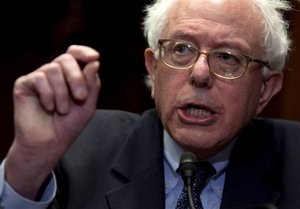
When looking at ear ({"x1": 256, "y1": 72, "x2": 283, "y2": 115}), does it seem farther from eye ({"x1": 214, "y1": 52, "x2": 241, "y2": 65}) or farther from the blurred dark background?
the blurred dark background

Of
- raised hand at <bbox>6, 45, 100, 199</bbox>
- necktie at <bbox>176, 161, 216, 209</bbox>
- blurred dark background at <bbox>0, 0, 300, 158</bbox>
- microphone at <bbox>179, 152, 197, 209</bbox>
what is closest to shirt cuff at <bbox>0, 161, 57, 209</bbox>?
raised hand at <bbox>6, 45, 100, 199</bbox>

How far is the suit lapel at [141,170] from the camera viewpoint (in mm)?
1694

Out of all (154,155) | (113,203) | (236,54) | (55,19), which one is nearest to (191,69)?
(236,54)

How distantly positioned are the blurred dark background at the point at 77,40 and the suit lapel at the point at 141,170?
4.50 feet

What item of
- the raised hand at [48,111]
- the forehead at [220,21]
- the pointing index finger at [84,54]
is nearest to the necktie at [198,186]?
the forehead at [220,21]

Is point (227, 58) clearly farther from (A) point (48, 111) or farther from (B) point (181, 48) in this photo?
(A) point (48, 111)

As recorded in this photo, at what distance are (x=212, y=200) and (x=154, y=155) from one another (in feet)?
0.71

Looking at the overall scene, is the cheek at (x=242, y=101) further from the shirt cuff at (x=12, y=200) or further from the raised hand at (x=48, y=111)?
the shirt cuff at (x=12, y=200)

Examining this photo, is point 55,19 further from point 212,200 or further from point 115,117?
point 212,200

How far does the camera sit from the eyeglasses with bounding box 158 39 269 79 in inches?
66.3

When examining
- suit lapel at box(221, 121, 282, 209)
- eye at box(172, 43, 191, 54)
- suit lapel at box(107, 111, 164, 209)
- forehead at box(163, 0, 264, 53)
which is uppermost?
forehead at box(163, 0, 264, 53)

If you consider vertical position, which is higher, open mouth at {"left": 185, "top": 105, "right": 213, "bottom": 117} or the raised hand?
the raised hand

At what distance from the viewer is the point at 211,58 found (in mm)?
1682

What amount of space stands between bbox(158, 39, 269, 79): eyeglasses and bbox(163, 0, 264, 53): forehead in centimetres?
3
